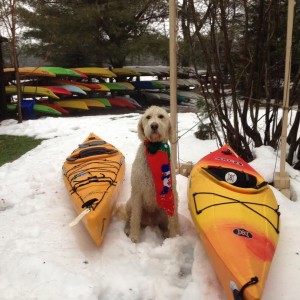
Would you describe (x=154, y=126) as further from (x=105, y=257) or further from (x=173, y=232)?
(x=105, y=257)

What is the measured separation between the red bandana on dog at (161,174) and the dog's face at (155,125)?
67 mm

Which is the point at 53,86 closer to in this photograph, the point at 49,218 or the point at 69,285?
the point at 49,218

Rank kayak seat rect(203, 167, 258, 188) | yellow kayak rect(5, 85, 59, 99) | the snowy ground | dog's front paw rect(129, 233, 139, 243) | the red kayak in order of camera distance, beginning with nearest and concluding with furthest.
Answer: the snowy ground < dog's front paw rect(129, 233, 139, 243) < kayak seat rect(203, 167, 258, 188) < yellow kayak rect(5, 85, 59, 99) < the red kayak

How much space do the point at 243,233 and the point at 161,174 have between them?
2.30 ft

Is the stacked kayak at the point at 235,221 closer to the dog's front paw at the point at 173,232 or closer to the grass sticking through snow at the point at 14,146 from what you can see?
the dog's front paw at the point at 173,232

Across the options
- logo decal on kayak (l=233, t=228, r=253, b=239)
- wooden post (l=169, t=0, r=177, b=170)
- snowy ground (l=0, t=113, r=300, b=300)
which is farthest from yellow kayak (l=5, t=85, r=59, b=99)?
logo decal on kayak (l=233, t=228, r=253, b=239)

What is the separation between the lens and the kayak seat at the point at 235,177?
2.68 meters

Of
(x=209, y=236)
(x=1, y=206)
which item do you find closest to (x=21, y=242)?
(x=1, y=206)

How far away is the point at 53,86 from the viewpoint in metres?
11.1

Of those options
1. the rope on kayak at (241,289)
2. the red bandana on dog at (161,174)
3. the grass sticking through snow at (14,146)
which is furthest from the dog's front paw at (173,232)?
the grass sticking through snow at (14,146)

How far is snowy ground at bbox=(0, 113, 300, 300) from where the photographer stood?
1964 millimetres

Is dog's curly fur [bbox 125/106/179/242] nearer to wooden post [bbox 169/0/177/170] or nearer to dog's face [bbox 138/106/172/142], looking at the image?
dog's face [bbox 138/106/172/142]

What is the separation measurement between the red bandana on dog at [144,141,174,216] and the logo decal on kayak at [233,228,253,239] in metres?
0.55

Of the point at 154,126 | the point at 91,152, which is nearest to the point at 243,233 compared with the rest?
the point at 154,126
